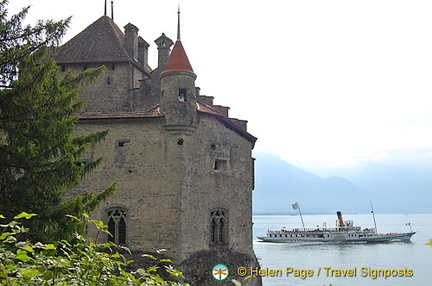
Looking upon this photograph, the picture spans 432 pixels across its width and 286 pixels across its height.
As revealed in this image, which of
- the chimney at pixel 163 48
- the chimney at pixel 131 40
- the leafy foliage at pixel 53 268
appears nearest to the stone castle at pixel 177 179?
the chimney at pixel 163 48

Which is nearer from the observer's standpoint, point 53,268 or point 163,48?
point 53,268

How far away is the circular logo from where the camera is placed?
1845cm

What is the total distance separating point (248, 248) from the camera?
21141 mm

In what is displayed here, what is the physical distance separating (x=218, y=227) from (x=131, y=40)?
11.9 metres

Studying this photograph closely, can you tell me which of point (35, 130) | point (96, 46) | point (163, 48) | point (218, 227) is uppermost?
point (96, 46)

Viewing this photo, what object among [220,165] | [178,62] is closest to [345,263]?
[220,165]

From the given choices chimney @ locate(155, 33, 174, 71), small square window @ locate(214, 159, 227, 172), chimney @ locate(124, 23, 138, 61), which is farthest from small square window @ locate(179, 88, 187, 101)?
chimney @ locate(124, 23, 138, 61)

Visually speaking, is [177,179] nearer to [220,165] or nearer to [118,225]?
[220,165]

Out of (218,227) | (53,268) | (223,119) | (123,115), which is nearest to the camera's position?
(53,268)

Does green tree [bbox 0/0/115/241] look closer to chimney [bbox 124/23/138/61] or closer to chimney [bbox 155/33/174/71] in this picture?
chimney [bbox 155/33/174/71]

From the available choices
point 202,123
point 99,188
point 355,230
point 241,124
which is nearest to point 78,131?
point 99,188

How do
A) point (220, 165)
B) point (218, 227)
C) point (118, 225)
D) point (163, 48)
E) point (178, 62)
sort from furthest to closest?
point (163, 48)
point (220, 165)
point (218, 227)
point (178, 62)
point (118, 225)

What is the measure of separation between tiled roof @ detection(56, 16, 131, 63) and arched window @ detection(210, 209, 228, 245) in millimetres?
9782

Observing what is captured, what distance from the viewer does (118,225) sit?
727 inches
